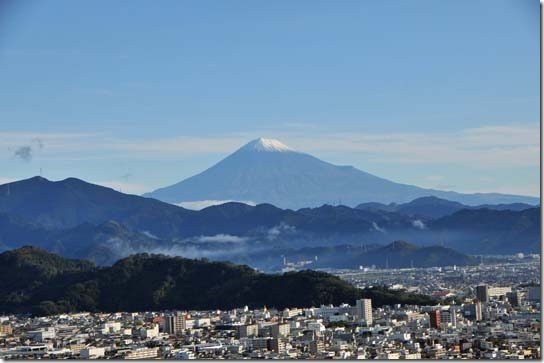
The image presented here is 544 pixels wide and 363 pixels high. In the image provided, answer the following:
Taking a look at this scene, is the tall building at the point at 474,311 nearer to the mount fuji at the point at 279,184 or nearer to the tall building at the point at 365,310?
the tall building at the point at 365,310

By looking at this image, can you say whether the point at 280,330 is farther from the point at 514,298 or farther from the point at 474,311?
the point at 514,298

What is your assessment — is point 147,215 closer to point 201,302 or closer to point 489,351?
point 201,302

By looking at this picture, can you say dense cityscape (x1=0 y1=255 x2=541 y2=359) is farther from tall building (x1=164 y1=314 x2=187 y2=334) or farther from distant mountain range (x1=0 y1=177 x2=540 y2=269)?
distant mountain range (x1=0 y1=177 x2=540 y2=269)

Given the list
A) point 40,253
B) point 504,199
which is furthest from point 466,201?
point 40,253

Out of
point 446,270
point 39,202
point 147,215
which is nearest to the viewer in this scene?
point 446,270

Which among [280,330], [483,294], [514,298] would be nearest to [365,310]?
[514,298]

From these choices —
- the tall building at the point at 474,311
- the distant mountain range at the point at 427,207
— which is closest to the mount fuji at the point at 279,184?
the distant mountain range at the point at 427,207

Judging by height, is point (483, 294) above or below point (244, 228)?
below

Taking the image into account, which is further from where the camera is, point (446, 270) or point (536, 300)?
point (446, 270)
